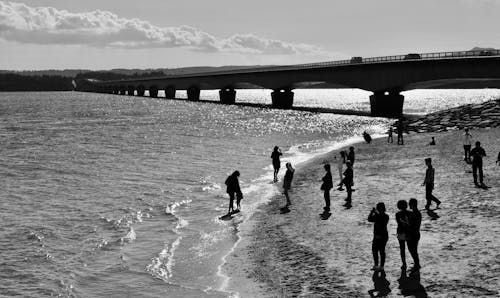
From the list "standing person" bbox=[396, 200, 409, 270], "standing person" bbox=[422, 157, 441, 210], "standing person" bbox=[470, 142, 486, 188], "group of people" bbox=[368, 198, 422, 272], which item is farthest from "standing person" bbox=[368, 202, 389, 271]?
"standing person" bbox=[470, 142, 486, 188]

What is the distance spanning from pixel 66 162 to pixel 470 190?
31.1 meters

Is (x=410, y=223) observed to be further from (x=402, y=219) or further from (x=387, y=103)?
(x=387, y=103)

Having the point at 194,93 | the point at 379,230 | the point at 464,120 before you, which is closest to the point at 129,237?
the point at 379,230

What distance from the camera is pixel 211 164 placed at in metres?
39.5

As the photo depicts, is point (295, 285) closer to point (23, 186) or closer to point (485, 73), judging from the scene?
point (23, 186)

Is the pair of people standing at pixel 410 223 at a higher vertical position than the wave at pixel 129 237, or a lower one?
higher

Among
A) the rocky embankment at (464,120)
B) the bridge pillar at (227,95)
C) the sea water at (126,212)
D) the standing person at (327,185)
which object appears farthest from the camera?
the bridge pillar at (227,95)

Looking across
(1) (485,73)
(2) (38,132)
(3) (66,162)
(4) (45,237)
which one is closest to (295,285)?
(4) (45,237)

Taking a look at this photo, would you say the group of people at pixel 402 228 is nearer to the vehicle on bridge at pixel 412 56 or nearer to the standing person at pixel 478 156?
the standing person at pixel 478 156

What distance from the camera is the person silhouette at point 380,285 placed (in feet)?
39.2

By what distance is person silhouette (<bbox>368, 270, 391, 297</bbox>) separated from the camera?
1194 cm

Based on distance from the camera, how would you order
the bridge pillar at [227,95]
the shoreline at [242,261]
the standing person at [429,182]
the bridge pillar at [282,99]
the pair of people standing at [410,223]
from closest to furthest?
the pair of people standing at [410,223] → the shoreline at [242,261] → the standing person at [429,182] → the bridge pillar at [282,99] → the bridge pillar at [227,95]

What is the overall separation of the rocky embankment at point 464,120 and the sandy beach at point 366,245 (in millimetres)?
22718

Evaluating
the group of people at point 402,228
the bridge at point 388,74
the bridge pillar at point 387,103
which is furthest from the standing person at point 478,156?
the bridge pillar at point 387,103
